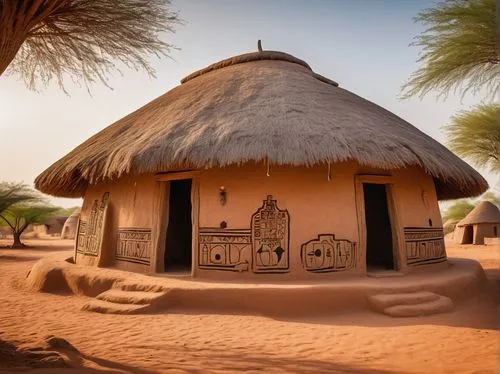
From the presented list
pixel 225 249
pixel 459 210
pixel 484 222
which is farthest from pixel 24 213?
pixel 459 210

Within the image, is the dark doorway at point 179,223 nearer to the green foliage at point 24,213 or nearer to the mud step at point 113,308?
the mud step at point 113,308

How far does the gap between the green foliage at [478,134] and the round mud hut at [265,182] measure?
8113 mm

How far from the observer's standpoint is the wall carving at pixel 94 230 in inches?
321

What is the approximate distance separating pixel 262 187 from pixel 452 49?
17.0 feet

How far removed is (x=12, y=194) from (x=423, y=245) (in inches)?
851

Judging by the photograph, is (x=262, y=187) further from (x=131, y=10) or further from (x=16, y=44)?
(x=16, y=44)

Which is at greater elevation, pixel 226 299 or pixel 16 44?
pixel 16 44

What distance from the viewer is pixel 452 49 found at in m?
8.08

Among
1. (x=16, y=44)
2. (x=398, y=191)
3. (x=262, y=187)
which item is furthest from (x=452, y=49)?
(x=16, y=44)

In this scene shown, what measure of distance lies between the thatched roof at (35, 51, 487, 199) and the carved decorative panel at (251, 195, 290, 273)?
0.99 metres

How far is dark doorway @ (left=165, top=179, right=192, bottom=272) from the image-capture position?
11000mm

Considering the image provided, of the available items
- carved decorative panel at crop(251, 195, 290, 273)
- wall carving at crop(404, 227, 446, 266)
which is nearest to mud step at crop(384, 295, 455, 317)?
wall carving at crop(404, 227, 446, 266)

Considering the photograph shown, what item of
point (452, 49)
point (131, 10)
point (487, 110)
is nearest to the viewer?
point (131, 10)

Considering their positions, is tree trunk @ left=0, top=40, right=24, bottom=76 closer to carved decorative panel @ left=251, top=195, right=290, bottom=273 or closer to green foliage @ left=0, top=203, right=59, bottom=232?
carved decorative panel @ left=251, top=195, right=290, bottom=273
